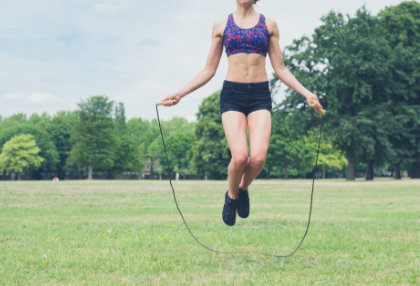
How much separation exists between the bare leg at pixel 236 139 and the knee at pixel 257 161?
12cm

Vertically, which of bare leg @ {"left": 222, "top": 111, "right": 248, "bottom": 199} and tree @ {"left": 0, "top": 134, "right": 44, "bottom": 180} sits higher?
tree @ {"left": 0, "top": 134, "right": 44, "bottom": 180}

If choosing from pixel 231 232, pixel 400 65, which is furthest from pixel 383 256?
pixel 400 65

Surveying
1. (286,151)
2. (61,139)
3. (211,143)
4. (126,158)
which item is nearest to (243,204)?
(211,143)

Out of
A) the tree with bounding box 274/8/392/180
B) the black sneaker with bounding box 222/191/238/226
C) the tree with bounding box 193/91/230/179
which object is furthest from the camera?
the tree with bounding box 193/91/230/179

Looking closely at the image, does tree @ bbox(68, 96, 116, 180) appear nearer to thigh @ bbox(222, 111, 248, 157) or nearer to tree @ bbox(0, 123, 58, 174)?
tree @ bbox(0, 123, 58, 174)

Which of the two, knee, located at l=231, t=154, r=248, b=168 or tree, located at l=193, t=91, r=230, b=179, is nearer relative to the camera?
knee, located at l=231, t=154, r=248, b=168

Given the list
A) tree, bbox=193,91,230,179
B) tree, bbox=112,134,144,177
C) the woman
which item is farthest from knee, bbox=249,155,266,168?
tree, bbox=112,134,144,177

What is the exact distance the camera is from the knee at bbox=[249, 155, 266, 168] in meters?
6.39

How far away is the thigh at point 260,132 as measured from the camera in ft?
20.8

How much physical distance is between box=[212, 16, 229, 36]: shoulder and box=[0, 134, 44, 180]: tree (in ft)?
297

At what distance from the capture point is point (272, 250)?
8023 mm

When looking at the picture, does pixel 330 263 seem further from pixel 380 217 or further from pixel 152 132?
pixel 152 132

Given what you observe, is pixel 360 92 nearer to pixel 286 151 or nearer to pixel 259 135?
pixel 286 151

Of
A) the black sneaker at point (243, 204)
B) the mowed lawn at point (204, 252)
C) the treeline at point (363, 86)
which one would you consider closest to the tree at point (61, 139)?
the treeline at point (363, 86)
